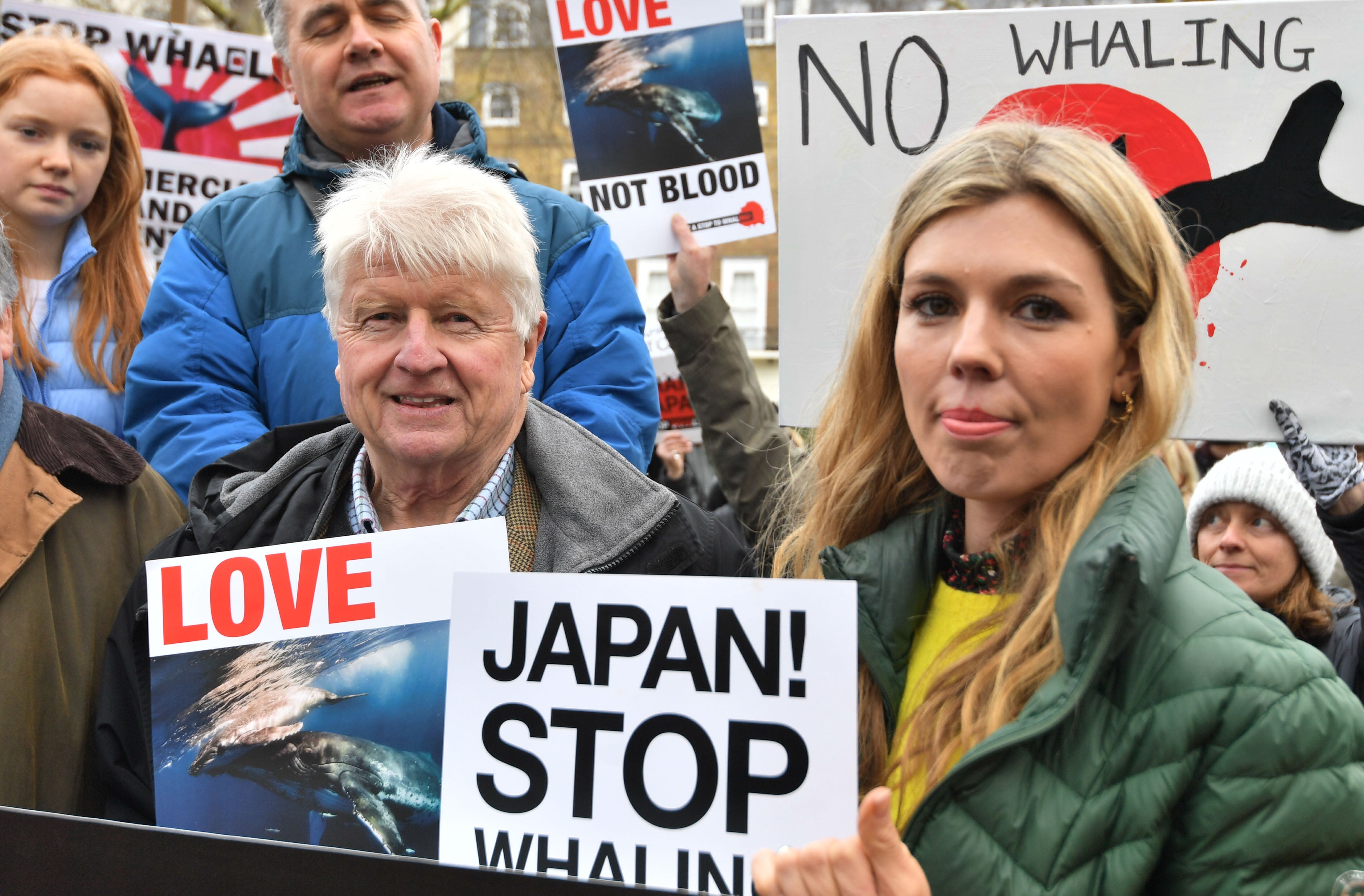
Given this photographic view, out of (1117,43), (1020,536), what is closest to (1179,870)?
(1020,536)

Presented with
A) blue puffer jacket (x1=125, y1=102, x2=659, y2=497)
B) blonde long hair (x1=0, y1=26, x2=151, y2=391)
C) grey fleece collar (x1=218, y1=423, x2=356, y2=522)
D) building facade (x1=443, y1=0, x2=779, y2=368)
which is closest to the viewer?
grey fleece collar (x1=218, y1=423, x2=356, y2=522)

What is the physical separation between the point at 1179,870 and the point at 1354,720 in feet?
0.88

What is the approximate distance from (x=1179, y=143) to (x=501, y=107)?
23895mm

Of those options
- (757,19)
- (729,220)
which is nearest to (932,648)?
(729,220)

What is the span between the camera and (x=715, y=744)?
5.16 feet

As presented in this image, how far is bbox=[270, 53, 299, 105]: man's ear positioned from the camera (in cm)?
312

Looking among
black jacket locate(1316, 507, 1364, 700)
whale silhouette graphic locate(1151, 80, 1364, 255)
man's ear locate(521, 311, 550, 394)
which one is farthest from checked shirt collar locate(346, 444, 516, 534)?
black jacket locate(1316, 507, 1364, 700)

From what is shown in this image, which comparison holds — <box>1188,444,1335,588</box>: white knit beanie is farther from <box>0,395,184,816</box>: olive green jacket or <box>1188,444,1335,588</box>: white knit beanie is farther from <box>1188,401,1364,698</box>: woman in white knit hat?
<box>0,395,184,816</box>: olive green jacket

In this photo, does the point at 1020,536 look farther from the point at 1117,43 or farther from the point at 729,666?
the point at 1117,43

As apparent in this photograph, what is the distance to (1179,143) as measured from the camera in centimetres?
277

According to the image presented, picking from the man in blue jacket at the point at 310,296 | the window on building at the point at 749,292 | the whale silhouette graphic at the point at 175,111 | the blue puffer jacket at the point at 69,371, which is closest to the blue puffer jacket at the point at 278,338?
the man in blue jacket at the point at 310,296

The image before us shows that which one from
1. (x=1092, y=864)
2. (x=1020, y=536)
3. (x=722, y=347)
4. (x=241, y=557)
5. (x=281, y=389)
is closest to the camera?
(x=1092, y=864)

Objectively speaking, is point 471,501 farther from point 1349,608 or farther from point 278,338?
point 1349,608

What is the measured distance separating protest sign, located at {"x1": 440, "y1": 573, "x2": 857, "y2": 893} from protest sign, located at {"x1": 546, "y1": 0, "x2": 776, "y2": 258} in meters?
2.08
